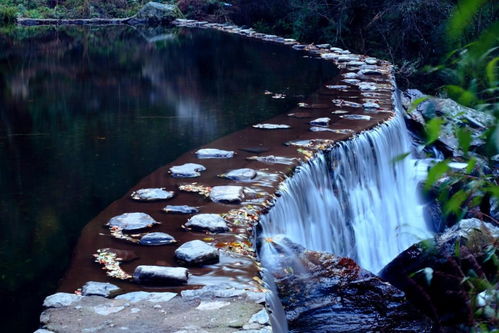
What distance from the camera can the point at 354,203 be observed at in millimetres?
6754

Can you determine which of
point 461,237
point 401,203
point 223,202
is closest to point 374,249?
point 401,203

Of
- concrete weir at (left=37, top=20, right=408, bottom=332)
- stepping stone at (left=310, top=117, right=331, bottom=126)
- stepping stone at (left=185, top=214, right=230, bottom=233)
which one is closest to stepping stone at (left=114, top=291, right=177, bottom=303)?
concrete weir at (left=37, top=20, right=408, bottom=332)

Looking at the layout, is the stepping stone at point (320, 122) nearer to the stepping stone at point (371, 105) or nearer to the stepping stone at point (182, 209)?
the stepping stone at point (371, 105)

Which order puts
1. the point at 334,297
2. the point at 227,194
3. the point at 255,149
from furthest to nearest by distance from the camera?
the point at 255,149, the point at 227,194, the point at 334,297

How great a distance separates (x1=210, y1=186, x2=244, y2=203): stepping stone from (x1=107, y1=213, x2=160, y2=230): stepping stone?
0.59 metres

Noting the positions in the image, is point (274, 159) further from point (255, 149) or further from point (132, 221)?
point (132, 221)

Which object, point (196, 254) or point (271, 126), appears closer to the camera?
point (196, 254)

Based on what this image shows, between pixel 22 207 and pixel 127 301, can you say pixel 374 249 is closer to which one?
pixel 22 207

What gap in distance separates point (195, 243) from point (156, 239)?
328 mm

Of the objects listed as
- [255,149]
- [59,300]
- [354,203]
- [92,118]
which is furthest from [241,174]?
[92,118]

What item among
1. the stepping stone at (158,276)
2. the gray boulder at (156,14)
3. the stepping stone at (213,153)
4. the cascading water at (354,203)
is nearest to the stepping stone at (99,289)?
the stepping stone at (158,276)

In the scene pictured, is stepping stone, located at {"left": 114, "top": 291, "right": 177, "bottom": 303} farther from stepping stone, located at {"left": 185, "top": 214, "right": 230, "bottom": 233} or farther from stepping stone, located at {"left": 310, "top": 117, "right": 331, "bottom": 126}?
stepping stone, located at {"left": 310, "top": 117, "right": 331, "bottom": 126}

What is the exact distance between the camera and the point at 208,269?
3.71m

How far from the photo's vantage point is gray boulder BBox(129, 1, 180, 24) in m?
22.8
